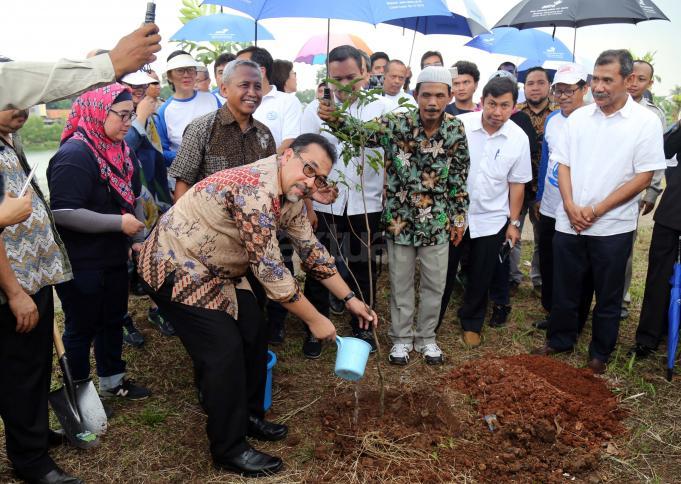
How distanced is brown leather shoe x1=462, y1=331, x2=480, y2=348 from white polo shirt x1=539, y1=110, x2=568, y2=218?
1149 millimetres

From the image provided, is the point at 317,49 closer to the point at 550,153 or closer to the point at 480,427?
the point at 550,153

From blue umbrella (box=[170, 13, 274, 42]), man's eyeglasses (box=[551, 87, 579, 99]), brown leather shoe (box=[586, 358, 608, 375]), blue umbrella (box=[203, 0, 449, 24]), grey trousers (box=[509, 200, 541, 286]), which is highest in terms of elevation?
blue umbrella (box=[170, 13, 274, 42])

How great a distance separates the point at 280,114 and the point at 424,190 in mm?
1354

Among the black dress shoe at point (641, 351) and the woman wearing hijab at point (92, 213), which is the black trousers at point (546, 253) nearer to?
the black dress shoe at point (641, 351)

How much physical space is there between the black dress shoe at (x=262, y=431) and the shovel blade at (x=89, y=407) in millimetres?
755

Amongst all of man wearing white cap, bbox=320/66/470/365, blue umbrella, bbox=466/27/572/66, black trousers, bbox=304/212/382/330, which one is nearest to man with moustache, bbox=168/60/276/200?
man wearing white cap, bbox=320/66/470/365

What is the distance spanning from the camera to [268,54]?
449cm

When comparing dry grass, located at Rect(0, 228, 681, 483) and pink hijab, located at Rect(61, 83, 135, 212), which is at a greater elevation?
pink hijab, located at Rect(61, 83, 135, 212)

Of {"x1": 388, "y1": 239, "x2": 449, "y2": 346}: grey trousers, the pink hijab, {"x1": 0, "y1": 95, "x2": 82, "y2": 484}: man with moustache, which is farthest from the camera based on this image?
{"x1": 388, "y1": 239, "x2": 449, "y2": 346}: grey trousers

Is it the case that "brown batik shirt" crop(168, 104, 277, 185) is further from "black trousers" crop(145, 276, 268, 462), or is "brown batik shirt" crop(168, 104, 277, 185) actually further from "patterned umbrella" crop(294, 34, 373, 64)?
"patterned umbrella" crop(294, 34, 373, 64)

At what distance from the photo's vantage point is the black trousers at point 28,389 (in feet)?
7.63

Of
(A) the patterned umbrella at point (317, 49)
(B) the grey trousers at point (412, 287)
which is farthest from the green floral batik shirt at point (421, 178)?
(A) the patterned umbrella at point (317, 49)

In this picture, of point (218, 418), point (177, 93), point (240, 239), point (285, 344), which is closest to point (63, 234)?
point (240, 239)

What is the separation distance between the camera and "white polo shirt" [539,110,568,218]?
4.23 meters
